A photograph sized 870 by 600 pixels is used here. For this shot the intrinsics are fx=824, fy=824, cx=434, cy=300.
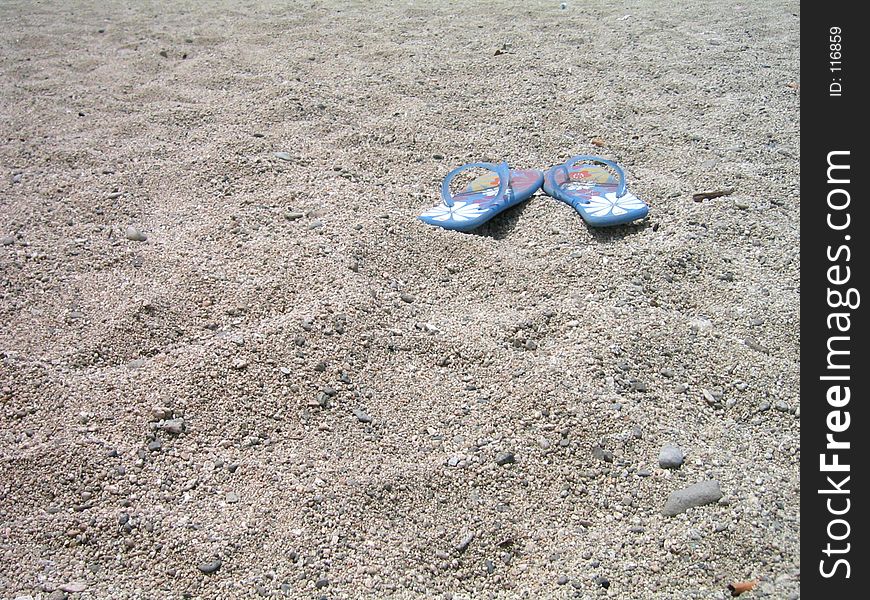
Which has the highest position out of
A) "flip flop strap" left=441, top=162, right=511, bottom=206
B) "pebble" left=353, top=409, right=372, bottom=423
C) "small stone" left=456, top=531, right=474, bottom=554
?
"flip flop strap" left=441, top=162, right=511, bottom=206

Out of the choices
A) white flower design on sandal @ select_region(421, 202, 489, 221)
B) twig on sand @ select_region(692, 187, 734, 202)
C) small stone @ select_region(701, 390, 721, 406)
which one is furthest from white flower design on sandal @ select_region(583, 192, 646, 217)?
small stone @ select_region(701, 390, 721, 406)

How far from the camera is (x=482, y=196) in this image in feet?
6.95

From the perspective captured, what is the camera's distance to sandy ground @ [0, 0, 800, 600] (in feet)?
4.11

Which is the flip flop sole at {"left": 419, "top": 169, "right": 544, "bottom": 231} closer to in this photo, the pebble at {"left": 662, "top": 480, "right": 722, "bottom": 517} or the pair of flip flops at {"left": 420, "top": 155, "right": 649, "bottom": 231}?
the pair of flip flops at {"left": 420, "top": 155, "right": 649, "bottom": 231}

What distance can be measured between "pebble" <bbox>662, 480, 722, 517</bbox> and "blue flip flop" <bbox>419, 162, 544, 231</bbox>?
2.96 feet

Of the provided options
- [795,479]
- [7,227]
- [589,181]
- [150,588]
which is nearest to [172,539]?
[150,588]

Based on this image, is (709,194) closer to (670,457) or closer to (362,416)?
(670,457)

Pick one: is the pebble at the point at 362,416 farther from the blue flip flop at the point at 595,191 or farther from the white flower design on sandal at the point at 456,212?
the blue flip flop at the point at 595,191

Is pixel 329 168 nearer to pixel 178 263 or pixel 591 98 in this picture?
pixel 178 263

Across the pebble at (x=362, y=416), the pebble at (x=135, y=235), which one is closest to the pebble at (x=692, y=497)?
the pebble at (x=362, y=416)

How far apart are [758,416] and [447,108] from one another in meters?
1.54

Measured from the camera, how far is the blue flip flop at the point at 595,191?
1.98m

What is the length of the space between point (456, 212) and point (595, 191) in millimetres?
365

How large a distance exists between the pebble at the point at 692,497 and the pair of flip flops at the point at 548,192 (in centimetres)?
81
